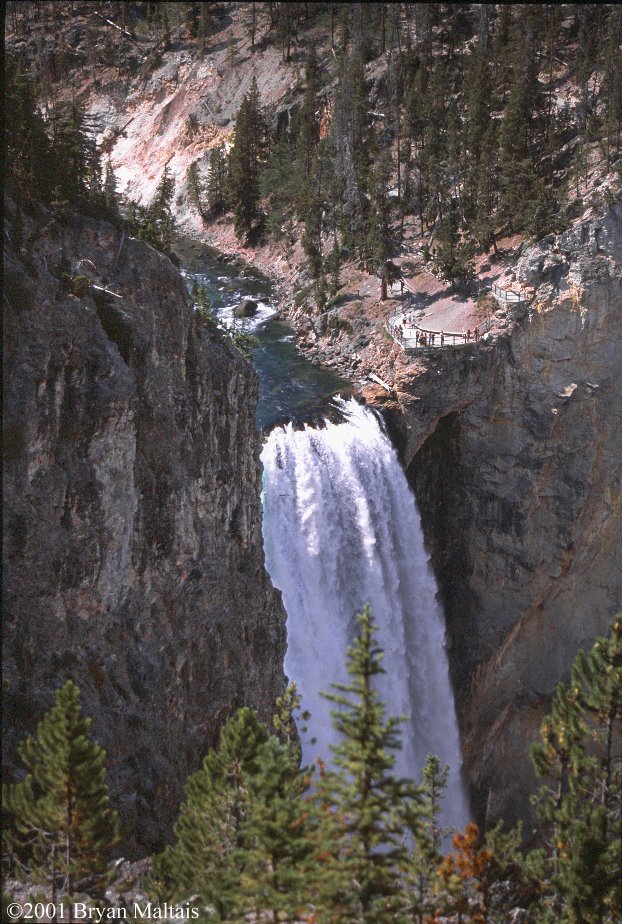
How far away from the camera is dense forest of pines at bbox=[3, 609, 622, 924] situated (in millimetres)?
16250

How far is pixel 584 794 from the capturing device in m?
25.2

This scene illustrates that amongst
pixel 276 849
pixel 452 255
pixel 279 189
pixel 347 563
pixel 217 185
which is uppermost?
pixel 217 185

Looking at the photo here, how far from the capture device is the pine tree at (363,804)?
15938mm

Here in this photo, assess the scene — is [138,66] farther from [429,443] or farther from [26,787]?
[26,787]

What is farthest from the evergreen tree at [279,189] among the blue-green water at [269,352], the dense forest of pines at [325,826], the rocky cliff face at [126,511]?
the dense forest of pines at [325,826]

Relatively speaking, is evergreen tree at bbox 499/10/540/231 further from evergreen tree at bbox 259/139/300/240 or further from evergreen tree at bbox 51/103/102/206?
evergreen tree at bbox 51/103/102/206

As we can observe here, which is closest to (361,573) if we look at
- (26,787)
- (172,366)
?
(172,366)

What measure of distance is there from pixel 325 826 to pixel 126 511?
13.5 meters

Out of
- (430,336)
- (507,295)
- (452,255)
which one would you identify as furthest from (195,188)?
(507,295)

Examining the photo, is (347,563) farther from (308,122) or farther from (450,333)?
(308,122)

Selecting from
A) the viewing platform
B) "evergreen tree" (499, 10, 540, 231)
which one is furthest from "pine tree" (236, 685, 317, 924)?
"evergreen tree" (499, 10, 540, 231)

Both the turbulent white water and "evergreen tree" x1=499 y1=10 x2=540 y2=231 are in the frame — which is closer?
the turbulent white water

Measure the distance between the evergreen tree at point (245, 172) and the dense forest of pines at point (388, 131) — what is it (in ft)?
0.45

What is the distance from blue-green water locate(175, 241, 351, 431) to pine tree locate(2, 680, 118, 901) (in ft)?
78.2
